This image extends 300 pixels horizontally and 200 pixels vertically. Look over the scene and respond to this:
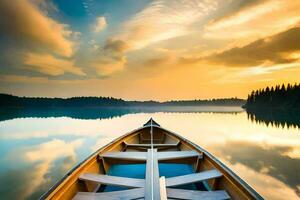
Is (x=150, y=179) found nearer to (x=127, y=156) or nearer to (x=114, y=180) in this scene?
(x=114, y=180)

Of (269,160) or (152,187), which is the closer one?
(152,187)

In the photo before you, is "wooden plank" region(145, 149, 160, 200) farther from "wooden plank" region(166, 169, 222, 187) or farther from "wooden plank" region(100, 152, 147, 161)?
"wooden plank" region(100, 152, 147, 161)

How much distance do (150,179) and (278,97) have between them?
82189 millimetres

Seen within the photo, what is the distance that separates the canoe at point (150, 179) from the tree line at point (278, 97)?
71.5 meters

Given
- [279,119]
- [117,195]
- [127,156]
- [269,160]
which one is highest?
[127,156]

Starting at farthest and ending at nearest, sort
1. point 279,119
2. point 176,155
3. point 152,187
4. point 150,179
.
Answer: point 279,119
point 176,155
point 150,179
point 152,187

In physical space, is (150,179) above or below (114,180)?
above

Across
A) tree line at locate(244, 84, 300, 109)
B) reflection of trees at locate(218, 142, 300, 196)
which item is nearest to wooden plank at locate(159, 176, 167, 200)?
reflection of trees at locate(218, 142, 300, 196)

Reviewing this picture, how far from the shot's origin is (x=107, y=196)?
3043 millimetres

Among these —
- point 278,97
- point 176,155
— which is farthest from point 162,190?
point 278,97

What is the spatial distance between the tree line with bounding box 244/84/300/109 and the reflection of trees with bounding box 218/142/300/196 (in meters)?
62.8

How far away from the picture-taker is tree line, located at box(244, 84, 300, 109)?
2537 inches

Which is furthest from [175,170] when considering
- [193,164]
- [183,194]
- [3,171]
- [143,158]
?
[3,171]

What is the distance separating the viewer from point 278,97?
7244 cm
